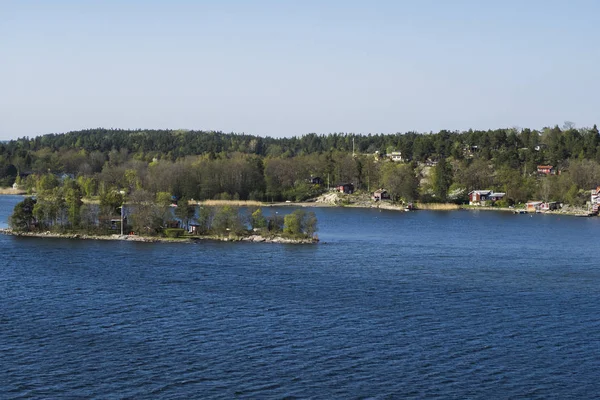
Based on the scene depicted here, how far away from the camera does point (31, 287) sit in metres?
23.5

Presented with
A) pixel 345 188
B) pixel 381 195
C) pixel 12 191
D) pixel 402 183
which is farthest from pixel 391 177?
pixel 12 191

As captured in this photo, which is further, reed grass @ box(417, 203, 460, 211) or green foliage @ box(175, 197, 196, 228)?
reed grass @ box(417, 203, 460, 211)

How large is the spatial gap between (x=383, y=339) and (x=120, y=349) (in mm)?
5951

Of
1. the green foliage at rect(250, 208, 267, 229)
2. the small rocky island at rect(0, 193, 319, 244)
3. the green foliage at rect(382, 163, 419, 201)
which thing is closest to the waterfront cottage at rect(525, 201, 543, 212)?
the green foliage at rect(382, 163, 419, 201)

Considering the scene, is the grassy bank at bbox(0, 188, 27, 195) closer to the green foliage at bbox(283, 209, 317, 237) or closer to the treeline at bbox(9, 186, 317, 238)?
the treeline at bbox(9, 186, 317, 238)

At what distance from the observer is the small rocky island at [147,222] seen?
36312mm

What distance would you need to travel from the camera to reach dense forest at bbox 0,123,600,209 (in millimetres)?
62781

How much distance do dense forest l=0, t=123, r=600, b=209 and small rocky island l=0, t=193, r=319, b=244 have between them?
42.9 ft

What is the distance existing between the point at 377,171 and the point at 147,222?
1546 inches

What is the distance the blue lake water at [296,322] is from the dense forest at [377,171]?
27.4 meters

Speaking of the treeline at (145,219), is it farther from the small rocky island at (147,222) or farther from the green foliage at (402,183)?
the green foliage at (402,183)

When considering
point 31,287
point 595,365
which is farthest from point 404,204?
point 595,365

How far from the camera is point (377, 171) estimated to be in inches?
2869

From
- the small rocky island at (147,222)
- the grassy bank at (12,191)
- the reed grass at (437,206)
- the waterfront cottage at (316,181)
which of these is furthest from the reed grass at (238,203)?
the grassy bank at (12,191)
